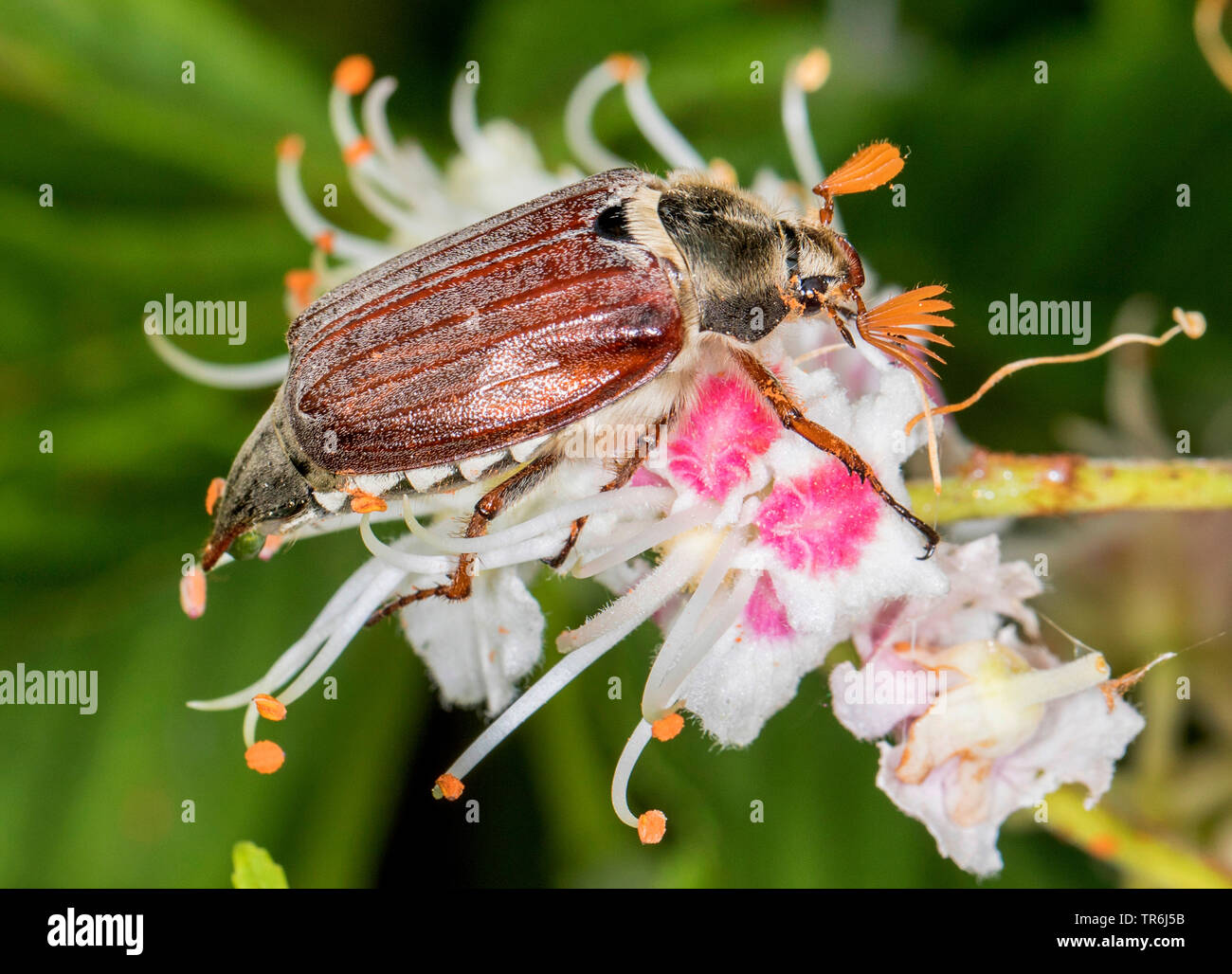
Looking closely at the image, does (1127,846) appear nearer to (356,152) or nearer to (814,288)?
(814,288)

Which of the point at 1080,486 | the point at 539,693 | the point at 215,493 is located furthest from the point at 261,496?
the point at 1080,486

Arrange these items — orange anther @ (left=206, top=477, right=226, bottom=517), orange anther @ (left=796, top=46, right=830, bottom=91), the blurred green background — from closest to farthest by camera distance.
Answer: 1. orange anther @ (left=206, top=477, right=226, bottom=517)
2. orange anther @ (left=796, top=46, right=830, bottom=91)
3. the blurred green background

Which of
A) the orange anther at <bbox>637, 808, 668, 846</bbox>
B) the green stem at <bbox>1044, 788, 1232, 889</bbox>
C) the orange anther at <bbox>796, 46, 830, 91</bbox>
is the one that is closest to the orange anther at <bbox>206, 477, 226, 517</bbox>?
the orange anther at <bbox>637, 808, 668, 846</bbox>

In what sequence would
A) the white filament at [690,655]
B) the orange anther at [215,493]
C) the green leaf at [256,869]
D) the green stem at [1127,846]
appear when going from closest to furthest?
the green leaf at [256,869]
the white filament at [690,655]
the green stem at [1127,846]
the orange anther at [215,493]

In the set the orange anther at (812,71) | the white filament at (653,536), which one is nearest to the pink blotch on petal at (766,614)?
the white filament at (653,536)

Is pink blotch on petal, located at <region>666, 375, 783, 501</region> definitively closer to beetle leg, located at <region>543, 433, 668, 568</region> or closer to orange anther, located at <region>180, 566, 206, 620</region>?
beetle leg, located at <region>543, 433, 668, 568</region>

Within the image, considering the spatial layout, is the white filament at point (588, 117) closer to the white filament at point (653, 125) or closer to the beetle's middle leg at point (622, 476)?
the white filament at point (653, 125)
